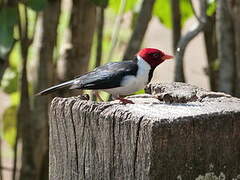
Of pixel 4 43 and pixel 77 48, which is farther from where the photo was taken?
pixel 77 48

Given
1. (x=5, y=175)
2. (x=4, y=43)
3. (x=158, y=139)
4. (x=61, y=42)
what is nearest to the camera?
(x=158, y=139)

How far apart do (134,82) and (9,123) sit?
7.65 feet

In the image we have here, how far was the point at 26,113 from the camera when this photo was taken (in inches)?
204

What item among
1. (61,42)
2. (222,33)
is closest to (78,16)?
(61,42)

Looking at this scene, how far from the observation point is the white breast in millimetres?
3646

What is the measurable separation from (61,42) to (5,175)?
8.61ft

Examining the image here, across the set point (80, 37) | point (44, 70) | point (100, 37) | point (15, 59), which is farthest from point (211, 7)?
point (15, 59)

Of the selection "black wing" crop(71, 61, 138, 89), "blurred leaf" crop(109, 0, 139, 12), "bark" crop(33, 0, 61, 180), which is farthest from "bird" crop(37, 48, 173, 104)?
"blurred leaf" crop(109, 0, 139, 12)

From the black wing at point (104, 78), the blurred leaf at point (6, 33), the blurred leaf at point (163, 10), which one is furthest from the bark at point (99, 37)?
the black wing at point (104, 78)

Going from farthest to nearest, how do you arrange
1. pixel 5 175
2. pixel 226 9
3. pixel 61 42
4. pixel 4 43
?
pixel 5 175
pixel 61 42
pixel 226 9
pixel 4 43

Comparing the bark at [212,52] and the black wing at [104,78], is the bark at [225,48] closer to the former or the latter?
the bark at [212,52]

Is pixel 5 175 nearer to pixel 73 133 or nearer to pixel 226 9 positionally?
pixel 226 9

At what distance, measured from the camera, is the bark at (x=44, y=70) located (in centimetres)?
498

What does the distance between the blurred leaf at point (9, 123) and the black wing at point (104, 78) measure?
2.24 metres
